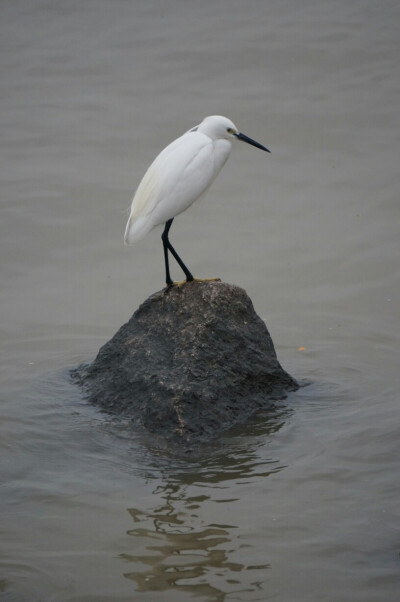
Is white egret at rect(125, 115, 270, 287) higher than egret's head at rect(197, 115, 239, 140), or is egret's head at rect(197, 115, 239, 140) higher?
egret's head at rect(197, 115, 239, 140)

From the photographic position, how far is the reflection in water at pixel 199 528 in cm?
400

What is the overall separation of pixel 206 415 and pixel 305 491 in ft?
2.95

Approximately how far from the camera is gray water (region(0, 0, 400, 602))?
167 inches

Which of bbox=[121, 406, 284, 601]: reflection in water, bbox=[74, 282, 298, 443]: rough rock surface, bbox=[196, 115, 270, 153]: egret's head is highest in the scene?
bbox=[196, 115, 270, 153]: egret's head

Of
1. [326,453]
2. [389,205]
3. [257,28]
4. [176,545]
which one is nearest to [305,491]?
[326,453]

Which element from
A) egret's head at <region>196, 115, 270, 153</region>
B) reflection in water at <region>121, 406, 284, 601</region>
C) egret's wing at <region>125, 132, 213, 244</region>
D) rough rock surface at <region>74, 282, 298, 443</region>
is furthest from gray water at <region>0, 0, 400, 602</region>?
egret's head at <region>196, 115, 270, 153</region>

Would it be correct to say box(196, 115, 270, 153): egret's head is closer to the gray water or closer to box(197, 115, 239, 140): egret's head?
box(197, 115, 239, 140): egret's head

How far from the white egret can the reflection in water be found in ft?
4.16

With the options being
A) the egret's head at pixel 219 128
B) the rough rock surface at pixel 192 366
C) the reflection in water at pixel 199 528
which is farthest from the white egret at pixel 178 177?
the reflection in water at pixel 199 528

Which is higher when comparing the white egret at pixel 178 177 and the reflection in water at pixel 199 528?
the white egret at pixel 178 177

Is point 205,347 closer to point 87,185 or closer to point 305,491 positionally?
point 305,491

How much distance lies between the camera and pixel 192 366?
5516 mm

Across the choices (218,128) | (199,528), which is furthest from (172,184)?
(199,528)

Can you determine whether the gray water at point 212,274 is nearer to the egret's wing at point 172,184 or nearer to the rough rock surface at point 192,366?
the rough rock surface at point 192,366
